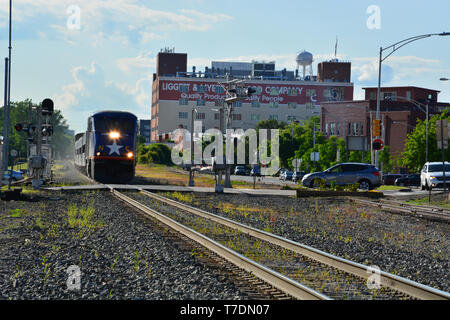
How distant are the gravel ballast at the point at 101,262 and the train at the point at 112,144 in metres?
17.9

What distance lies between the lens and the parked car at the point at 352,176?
3541 centimetres

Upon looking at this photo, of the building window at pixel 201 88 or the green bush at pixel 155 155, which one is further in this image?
the building window at pixel 201 88

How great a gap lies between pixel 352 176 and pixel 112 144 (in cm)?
1342

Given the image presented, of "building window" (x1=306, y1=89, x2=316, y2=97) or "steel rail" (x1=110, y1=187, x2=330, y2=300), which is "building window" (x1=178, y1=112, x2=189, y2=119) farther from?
"steel rail" (x1=110, y1=187, x2=330, y2=300)

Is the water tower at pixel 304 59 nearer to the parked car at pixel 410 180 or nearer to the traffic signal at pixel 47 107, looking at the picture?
the parked car at pixel 410 180

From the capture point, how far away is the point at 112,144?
3709cm

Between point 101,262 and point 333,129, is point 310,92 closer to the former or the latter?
point 333,129

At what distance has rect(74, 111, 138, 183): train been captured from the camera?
37.1 m

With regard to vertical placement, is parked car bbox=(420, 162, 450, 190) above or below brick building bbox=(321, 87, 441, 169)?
below

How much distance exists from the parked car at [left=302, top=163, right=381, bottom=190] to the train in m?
10.7

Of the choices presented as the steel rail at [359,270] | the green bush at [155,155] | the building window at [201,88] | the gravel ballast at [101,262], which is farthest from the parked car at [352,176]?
the building window at [201,88]

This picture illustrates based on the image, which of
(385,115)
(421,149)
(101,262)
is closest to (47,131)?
(101,262)

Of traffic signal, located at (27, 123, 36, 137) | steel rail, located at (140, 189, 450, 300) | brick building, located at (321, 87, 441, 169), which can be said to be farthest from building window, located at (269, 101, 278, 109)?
steel rail, located at (140, 189, 450, 300)
